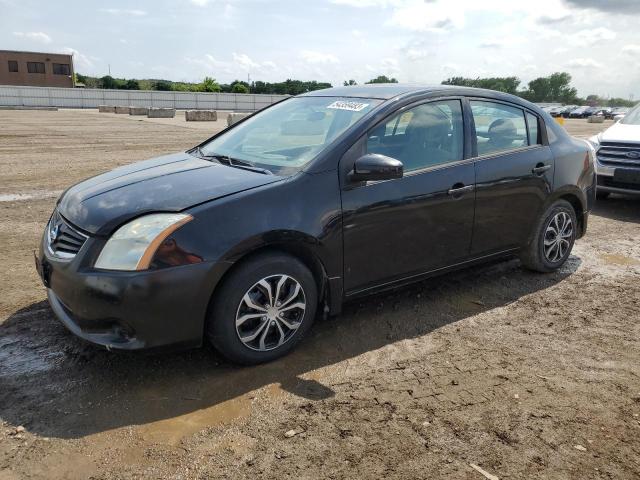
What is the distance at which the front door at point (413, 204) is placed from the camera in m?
3.68

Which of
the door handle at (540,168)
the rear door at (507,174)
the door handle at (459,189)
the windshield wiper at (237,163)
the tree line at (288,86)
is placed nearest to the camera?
the windshield wiper at (237,163)

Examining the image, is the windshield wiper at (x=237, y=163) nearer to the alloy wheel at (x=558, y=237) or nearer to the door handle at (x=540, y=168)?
the door handle at (x=540, y=168)

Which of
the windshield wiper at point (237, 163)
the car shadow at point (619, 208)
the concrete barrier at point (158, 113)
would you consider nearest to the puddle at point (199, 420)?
the windshield wiper at point (237, 163)

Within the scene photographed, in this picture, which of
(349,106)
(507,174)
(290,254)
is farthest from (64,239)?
(507,174)

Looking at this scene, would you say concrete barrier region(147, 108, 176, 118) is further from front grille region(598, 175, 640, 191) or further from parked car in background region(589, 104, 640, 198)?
front grille region(598, 175, 640, 191)

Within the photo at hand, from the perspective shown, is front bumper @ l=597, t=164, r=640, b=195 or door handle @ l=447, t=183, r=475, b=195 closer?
door handle @ l=447, t=183, r=475, b=195

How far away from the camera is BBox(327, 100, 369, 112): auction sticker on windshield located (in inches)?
158

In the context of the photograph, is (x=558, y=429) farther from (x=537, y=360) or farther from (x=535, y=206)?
(x=535, y=206)

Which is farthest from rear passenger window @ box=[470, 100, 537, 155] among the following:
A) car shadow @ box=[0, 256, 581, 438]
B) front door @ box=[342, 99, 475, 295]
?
car shadow @ box=[0, 256, 581, 438]

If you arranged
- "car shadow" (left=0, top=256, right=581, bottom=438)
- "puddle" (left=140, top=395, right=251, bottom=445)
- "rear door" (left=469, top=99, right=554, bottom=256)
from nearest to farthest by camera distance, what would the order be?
1. "puddle" (left=140, top=395, right=251, bottom=445)
2. "car shadow" (left=0, top=256, right=581, bottom=438)
3. "rear door" (left=469, top=99, right=554, bottom=256)

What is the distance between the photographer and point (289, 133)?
4145 mm

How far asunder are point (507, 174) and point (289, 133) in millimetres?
1851

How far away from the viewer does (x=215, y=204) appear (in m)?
3.14

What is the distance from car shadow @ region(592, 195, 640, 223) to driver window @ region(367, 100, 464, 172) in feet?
15.9
